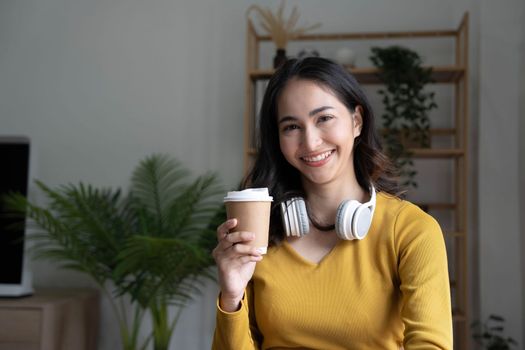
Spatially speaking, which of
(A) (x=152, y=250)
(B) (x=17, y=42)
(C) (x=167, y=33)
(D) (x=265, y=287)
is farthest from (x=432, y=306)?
(B) (x=17, y=42)

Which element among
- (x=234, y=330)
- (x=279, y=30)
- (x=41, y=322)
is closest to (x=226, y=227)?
(x=234, y=330)

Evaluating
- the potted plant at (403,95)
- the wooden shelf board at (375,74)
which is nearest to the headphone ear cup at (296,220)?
the potted plant at (403,95)

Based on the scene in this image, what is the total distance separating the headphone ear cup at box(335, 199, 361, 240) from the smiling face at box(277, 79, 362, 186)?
0.10 meters

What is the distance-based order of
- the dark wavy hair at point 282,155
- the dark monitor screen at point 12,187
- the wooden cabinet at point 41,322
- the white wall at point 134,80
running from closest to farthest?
1. the dark wavy hair at point 282,155
2. the wooden cabinet at point 41,322
3. the dark monitor screen at point 12,187
4. the white wall at point 134,80

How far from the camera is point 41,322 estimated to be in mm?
3012

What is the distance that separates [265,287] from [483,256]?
7.56 feet

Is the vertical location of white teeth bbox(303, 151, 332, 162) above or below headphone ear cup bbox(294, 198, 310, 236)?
above

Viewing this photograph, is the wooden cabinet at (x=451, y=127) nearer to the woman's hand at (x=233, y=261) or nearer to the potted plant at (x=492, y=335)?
the potted plant at (x=492, y=335)

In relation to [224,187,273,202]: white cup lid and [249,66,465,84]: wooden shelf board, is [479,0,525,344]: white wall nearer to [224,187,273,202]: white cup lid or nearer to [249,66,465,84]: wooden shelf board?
[249,66,465,84]: wooden shelf board

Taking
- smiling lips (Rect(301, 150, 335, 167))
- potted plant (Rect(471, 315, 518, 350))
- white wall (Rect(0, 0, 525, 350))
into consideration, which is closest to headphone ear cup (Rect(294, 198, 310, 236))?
smiling lips (Rect(301, 150, 335, 167))

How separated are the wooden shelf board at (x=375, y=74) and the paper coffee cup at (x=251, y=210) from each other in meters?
2.19

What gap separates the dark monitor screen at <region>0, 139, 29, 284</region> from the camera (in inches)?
131

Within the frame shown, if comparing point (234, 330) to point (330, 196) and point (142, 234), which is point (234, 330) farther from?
point (142, 234)

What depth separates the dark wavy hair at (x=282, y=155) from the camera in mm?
1432
